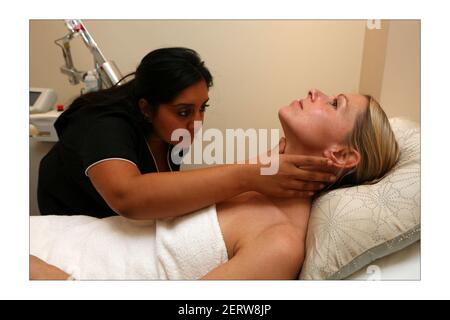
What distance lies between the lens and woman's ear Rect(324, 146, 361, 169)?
0.77 meters

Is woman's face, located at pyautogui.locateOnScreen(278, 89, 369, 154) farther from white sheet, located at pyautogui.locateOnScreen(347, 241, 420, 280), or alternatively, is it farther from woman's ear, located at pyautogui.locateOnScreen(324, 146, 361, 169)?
white sheet, located at pyautogui.locateOnScreen(347, 241, 420, 280)

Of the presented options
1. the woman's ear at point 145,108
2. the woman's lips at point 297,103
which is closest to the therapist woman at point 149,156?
the woman's ear at point 145,108

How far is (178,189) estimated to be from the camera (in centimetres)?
68

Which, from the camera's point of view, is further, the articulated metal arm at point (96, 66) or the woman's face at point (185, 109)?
the articulated metal arm at point (96, 66)

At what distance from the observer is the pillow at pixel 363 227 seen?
675 mm

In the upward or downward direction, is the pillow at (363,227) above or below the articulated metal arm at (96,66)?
below

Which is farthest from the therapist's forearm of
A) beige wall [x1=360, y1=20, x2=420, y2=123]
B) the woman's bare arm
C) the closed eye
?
beige wall [x1=360, y1=20, x2=420, y2=123]

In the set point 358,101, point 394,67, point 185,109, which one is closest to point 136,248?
point 185,109

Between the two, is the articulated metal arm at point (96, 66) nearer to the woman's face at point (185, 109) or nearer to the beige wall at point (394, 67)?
the woman's face at point (185, 109)

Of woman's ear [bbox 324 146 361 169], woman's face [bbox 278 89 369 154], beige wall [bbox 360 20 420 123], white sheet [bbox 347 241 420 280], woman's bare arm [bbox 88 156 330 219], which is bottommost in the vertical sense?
white sheet [bbox 347 241 420 280]

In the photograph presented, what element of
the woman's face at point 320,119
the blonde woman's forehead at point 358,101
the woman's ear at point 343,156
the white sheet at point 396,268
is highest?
the blonde woman's forehead at point 358,101

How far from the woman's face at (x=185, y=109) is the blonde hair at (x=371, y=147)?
35cm

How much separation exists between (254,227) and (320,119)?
0.28 metres

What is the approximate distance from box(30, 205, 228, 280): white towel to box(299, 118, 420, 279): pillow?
20 cm
